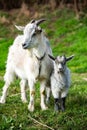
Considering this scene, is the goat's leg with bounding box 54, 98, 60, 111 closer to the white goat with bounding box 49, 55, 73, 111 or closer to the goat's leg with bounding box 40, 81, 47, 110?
the white goat with bounding box 49, 55, 73, 111

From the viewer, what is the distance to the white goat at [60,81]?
9.08 meters

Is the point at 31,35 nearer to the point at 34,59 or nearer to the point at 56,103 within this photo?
the point at 34,59

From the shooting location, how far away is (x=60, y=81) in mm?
9211

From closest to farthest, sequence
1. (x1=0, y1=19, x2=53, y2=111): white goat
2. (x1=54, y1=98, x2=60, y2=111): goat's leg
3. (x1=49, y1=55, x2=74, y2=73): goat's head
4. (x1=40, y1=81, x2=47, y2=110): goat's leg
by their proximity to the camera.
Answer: (x1=49, y1=55, x2=74, y2=73): goat's head < (x1=0, y1=19, x2=53, y2=111): white goat < (x1=54, y1=98, x2=60, y2=111): goat's leg < (x1=40, y1=81, x2=47, y2=110): goat's leg

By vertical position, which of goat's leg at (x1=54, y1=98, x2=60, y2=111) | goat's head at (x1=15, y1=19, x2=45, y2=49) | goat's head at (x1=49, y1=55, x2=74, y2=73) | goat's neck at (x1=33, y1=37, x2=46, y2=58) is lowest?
goat's leg at (x1=54, y1=98, x2=60, y2=111)

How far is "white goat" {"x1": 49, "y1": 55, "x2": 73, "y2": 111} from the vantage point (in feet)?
29.8

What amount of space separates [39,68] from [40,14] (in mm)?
18935

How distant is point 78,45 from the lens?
23.3 m

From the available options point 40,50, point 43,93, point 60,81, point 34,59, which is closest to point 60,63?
point 60,81

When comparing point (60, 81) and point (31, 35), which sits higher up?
point (31, 35)

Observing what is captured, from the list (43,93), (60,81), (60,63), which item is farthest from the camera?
(43,93)

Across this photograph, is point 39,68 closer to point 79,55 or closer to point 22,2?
point 79,55

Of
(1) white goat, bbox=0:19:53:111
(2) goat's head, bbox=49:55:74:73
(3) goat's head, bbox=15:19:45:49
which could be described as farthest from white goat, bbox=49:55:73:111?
(3) goat's head, bbox=15:19:45:49

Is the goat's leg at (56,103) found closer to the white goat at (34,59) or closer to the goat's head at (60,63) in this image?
the white goat at (34,59)
